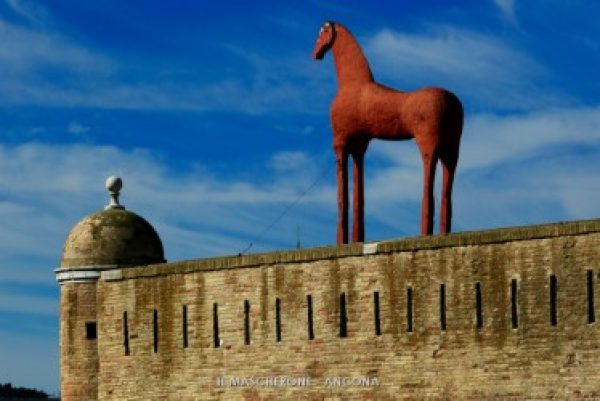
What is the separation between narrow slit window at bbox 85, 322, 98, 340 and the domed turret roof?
130 centimetres

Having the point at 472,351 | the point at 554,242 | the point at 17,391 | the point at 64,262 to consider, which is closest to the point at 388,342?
the point at 472,351

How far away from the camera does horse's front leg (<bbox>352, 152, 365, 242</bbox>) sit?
1264 inches

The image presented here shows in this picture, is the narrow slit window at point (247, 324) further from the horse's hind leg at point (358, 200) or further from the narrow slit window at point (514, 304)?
the narrow slit window at point (514, 304)

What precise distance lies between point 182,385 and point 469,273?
773 centimetres

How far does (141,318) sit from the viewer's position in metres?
34.2

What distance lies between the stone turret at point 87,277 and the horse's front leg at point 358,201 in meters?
5.82

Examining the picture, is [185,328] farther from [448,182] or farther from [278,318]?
[448,182]

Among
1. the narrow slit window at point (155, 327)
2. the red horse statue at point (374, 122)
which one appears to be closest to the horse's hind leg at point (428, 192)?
the red horse statue at point (374, 122)

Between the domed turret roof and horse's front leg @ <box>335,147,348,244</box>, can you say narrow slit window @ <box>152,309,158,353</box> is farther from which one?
horse's front leg @ <box>335,147,348,244</box>

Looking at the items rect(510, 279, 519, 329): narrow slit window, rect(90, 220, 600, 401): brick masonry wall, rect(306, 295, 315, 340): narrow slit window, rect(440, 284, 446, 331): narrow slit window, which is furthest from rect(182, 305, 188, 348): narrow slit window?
rect(510, 279, 519, 329): narrow slit window

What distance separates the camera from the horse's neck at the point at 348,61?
32.8 m

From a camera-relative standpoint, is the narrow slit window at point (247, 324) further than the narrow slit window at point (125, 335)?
No

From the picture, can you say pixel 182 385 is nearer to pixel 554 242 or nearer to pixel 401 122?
pixel 401 122

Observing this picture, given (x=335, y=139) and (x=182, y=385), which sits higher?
(x=335, y=139)
